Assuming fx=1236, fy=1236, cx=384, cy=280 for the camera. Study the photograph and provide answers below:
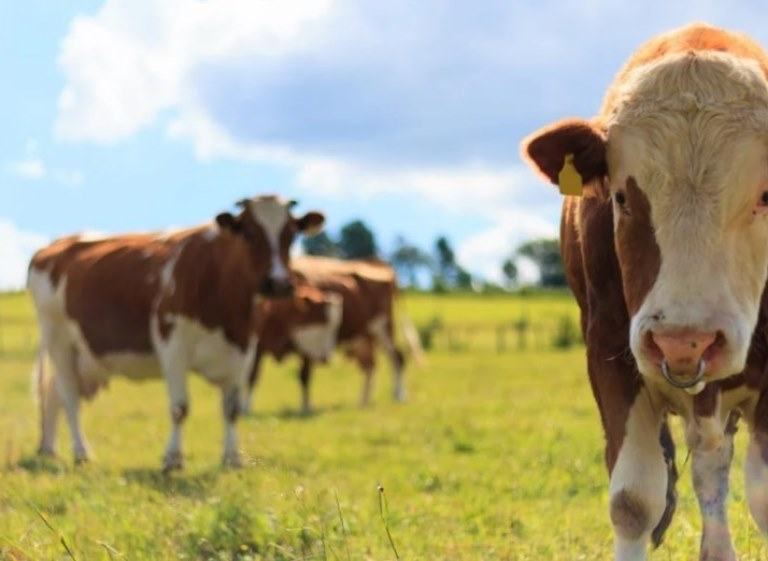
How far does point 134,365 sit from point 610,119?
846 cm

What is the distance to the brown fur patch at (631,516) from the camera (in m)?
4.73

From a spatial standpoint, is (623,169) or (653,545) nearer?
(623,169)

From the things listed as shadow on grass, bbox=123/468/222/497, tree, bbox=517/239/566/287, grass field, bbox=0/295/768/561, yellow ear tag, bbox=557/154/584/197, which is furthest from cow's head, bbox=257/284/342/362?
tree, bbox=517/239/566/287

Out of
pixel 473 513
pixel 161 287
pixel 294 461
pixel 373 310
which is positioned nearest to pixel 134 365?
pixel 161 287

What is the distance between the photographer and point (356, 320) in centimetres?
2370

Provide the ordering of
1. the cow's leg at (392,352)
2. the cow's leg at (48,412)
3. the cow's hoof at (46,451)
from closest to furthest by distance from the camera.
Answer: the cow's hoof at (46,451)
the cow's leg at (48,412)
the cow's leg at (392,352)

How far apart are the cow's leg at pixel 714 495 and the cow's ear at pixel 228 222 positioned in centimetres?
680

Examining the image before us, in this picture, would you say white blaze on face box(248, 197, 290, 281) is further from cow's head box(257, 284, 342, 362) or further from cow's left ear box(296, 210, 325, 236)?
cow's head box(257, 284, 342, 362)

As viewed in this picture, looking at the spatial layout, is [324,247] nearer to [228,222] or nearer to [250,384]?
[250,384]

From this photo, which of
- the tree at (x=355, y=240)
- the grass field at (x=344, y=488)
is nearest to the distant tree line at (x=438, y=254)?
the tree at (x=355, y=240)

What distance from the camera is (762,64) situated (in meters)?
4.83

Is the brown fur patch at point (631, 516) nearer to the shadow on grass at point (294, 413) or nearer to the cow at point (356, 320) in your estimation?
the shadow on grass at point (294, 413)

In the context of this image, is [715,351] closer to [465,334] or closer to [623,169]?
[623,169]

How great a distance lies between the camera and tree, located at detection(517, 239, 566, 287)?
10481cm
